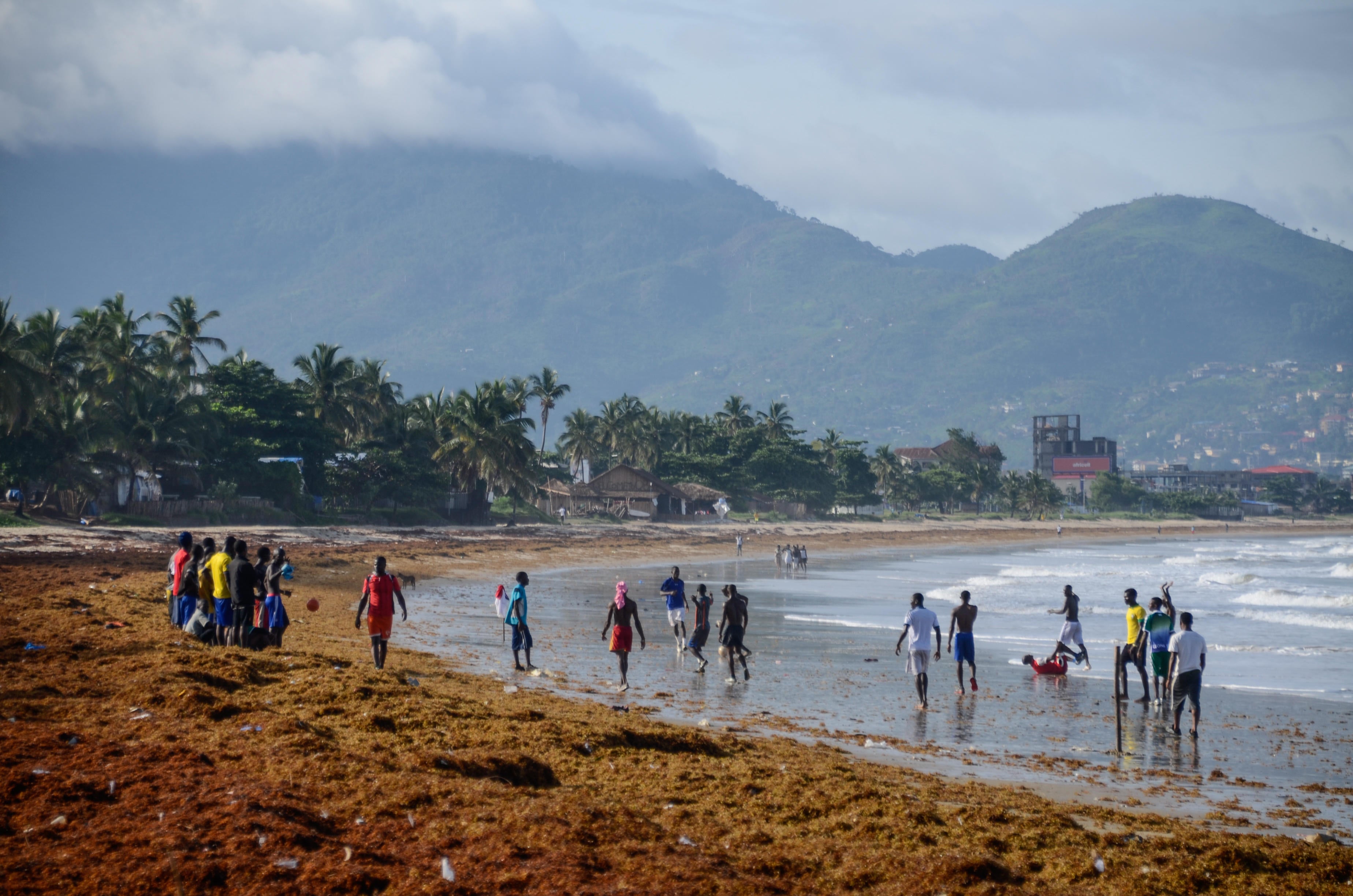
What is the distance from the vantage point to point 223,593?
12.8m

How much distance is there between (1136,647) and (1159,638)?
2.33ft

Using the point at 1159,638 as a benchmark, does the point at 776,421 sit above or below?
above

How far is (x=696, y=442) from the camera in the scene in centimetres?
9931

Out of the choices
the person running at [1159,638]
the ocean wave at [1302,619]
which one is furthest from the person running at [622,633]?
the ocean wave at [1302,619]

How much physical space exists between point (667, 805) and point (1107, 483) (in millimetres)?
154800

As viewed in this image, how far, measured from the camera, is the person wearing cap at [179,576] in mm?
13945

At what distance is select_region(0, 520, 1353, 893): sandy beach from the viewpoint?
19.3 feet

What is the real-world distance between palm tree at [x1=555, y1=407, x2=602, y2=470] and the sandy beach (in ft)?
267

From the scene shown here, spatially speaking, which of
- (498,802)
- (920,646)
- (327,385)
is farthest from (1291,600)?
(327,385)

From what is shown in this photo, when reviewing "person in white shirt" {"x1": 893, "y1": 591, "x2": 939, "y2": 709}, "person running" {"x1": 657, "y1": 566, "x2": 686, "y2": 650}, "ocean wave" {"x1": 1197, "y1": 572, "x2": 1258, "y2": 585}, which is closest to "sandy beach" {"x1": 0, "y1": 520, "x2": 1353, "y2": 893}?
"person in white shirt" {"x1": 893, "y1": 591, "x2": 939, "y2": 709}

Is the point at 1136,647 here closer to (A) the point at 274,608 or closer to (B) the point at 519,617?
(B) the point at 519,617

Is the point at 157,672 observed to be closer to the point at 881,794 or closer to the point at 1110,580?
the point at 881,794

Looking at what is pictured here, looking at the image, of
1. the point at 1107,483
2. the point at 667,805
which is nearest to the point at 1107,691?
the point at 667,805

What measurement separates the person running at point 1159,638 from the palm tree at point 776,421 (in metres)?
84.0
